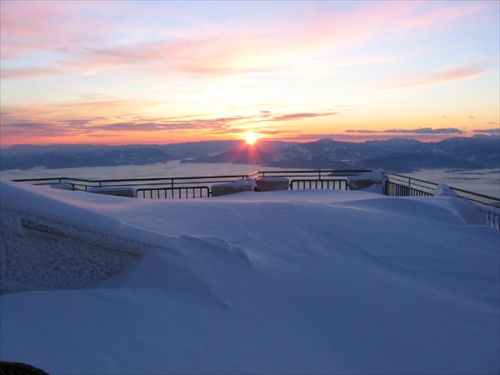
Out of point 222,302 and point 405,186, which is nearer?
point 222,302

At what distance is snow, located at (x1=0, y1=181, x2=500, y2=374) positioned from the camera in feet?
13.0

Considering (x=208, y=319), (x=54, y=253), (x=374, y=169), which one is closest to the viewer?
(x=208, y=319)

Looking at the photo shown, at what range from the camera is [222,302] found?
16.1ft

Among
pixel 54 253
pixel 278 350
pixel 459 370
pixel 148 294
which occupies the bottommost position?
pixel 459 370

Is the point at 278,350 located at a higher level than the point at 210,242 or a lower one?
lower

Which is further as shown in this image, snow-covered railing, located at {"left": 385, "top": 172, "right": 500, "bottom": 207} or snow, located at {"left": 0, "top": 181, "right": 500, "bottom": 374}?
snow-covered railing, located at {"left": 385, "top": 172, "right": 500, "bottom": 207}

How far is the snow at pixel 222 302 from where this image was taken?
3.97 m

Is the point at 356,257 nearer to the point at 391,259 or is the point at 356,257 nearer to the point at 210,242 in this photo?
the point at 391,259

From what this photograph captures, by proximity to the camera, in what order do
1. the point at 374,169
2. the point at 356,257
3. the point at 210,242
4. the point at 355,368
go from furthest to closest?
the point at 374,169 → the point at 356,257 → the point at 210,242 → the point at 355,368

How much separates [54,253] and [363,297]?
12.5 ft

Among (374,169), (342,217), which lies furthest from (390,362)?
(374,169)

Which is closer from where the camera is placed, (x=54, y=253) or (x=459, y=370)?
(x=459, y=370)

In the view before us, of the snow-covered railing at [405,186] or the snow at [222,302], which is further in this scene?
the snow-covered railing at [405,186]

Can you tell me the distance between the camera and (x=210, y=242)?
5.96 metres
